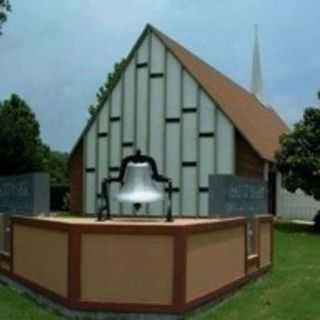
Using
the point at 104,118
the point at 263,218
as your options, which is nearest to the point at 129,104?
the point at 104,118

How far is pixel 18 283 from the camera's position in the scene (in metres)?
14.9

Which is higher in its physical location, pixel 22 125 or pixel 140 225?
pixel 22 125

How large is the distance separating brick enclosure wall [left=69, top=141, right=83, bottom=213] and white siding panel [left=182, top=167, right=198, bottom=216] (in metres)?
7.63

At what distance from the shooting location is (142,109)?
4328cm

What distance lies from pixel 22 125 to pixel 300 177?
21.0 meters

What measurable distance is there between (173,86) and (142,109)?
2.08 metres

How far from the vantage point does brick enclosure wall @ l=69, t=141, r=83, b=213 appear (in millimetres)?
47594

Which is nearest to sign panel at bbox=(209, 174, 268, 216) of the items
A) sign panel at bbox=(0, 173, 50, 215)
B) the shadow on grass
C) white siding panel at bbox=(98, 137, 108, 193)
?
sign panel at bbox=(0, 173, 50, 215)

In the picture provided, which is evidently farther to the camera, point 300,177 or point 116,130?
point 116,130

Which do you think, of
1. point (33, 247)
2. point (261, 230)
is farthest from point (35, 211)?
point (261, 230)

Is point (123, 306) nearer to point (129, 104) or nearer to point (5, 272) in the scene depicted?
point (5, 272)

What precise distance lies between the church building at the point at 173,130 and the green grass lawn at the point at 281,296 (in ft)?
65.8

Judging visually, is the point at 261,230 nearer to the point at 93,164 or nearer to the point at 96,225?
the point at 96,225

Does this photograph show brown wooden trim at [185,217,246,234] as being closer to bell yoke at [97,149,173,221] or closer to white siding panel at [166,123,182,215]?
bell yoke at [97,149,173,221]
